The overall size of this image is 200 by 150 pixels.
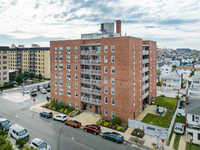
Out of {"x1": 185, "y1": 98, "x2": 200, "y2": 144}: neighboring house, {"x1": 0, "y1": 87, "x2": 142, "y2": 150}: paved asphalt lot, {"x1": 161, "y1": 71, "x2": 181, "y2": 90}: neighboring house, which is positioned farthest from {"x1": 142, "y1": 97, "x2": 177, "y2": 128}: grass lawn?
{"x1": 161, "y1": 71, "x2": 181, "y2": 90}: neighboring house

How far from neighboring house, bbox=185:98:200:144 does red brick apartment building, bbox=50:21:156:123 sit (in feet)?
33.6

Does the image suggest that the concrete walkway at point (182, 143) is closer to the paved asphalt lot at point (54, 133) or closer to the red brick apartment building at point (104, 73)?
the paved asphalt lot at point (54, 133)

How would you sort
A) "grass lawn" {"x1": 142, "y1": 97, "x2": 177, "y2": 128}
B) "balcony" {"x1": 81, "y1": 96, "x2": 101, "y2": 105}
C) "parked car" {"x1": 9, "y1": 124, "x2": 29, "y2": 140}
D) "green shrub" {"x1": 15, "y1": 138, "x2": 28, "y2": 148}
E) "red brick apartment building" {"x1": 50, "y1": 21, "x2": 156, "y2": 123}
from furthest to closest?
"balcony" {"x1": 81, "y1": 96, "x2": 101, "y2": 105} < "grass lawn" {"x1": 142, "y1": 97, "x2": 177, "y2": 128} < "red brick apartment building" {"x1": 50, "y1": 21, "x2": 156, "y2": 123} < "parked car" {"x1": 9, "y1": 124, "x2": 29, "y2": 140} < "green shrub" {"x1": 15, "y1": 138, "x2": 28, "y2": 148}

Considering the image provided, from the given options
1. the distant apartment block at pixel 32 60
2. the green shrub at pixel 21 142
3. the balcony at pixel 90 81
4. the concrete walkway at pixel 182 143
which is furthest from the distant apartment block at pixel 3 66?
the concrete walkway at pixel 182 143

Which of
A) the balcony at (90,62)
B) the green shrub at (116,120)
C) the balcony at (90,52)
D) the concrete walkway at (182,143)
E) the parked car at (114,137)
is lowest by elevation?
the concrete walkway at (182,143)

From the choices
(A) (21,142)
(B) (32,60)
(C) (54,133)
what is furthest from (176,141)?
(B) (32,60)

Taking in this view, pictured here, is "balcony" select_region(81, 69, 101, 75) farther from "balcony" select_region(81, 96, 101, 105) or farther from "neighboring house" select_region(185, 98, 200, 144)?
"neighboring house" select_region(185, 98, 200, 144)

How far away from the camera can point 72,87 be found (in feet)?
129

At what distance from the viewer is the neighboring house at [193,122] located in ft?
84.1

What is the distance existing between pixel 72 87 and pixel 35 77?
58.6m

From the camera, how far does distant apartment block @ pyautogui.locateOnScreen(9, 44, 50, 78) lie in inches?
3339

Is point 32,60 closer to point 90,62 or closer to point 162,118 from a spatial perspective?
point 90,62

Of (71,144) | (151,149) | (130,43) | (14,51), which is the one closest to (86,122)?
(71,144)

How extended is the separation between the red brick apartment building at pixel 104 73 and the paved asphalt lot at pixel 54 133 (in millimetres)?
7319
